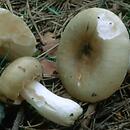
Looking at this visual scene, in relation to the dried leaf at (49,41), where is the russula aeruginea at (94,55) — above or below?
above

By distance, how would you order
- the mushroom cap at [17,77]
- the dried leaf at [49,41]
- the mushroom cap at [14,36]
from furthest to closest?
the dried leaf at [49,41] → the mushroom cap at [14,36] → the mushroom cap at [17,77]

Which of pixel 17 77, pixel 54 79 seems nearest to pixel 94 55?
pixel 54 79

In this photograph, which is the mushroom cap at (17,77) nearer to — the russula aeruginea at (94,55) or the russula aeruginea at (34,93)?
the russula aeruginea at (34,93)

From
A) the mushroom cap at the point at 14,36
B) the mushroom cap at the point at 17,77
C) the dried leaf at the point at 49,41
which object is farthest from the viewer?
the dried leaf at the point at 49,41

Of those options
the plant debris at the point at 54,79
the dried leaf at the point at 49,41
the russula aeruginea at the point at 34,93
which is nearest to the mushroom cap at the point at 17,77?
the russula aeruginea at the point at 34,93

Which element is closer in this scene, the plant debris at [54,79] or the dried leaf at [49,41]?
the plant debris at [54,79]

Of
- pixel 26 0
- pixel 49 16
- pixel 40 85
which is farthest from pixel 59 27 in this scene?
pixel 40 85

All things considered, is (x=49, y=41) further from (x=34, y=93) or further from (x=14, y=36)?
(x=34, y=93)
